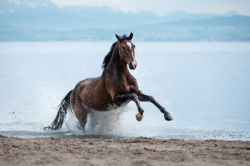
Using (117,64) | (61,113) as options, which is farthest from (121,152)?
(61,113)

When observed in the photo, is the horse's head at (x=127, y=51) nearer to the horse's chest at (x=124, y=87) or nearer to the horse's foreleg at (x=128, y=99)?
the horse's chest at (x=124, y=87)

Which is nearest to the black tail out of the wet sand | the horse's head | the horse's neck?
the wet sand

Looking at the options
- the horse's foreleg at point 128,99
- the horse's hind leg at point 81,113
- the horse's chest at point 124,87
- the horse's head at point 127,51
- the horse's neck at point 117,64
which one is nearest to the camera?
the horse's head at point 127,51

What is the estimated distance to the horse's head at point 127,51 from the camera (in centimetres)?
583

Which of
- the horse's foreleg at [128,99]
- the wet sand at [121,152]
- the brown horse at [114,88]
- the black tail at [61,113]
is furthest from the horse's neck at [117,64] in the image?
the black tail at [61,113]

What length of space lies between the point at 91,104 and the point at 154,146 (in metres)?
1.97

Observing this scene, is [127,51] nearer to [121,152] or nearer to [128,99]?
[128,99]

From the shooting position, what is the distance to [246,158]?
182 inches

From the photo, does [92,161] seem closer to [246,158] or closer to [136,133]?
[246,158]

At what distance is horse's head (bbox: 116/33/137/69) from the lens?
5831mm

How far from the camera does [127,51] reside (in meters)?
5.95

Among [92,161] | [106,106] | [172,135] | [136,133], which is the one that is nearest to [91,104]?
[106,106]

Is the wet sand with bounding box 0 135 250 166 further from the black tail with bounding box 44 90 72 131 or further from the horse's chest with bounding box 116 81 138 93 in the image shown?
the black tail with bounding box 44 90 72 131

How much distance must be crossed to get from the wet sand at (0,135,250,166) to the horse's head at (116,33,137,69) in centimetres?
136
